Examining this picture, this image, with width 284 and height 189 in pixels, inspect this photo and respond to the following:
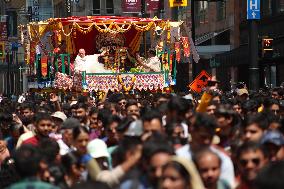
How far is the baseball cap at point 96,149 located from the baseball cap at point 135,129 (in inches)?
11.0

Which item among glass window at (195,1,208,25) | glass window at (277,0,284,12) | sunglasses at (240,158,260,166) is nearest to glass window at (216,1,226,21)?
glass window at (195,1,208,25)

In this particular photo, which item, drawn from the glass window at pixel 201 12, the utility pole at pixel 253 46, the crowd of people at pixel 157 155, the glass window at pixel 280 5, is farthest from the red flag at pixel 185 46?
the glass window at pixel 201 12

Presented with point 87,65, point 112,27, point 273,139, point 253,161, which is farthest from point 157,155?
point 112,27

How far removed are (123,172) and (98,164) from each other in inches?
49.2

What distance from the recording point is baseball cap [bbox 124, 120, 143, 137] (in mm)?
8343

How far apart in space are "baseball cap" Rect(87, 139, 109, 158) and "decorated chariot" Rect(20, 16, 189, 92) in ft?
67.1

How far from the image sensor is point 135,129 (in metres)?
8.62

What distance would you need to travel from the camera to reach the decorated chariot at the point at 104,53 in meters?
30.4

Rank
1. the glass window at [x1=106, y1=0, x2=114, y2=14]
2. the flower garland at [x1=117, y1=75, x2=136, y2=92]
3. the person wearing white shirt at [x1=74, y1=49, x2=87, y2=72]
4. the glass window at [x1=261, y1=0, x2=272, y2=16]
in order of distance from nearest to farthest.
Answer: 1. the flower garland at [x1=117, y1=75, x2=136, y2=92]
2. the person wearing white shirt at [x1=74, y1=49, x2=87, y2=72]
3. the glass window at [x1=261, y1=0, x2=272, y2=16]
4. the glass window at [x1=106, y1=0, x2=114, y2=14]

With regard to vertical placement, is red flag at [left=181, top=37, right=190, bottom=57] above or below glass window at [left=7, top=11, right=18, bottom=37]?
below

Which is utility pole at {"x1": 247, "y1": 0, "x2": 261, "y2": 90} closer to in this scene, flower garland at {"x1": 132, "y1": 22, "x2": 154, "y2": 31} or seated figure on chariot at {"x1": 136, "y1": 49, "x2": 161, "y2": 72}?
seated figure on chariot at {"x1": 136, "y1": 49, "x2": 161, "y2": 72}

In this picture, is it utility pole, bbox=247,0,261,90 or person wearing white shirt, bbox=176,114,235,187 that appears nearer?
person wearing white shirt, bbox=176,114,235,187

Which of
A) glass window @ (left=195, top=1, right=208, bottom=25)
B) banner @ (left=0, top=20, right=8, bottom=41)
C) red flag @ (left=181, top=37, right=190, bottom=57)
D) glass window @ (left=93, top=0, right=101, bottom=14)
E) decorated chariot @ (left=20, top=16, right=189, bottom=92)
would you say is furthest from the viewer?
glass window @ (left=93, top=0, right=101, bottom=14)

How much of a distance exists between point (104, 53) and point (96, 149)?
2401 cm
